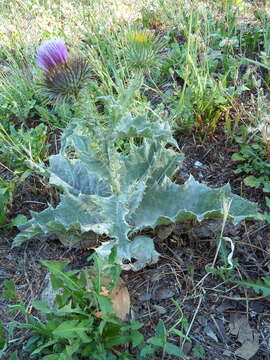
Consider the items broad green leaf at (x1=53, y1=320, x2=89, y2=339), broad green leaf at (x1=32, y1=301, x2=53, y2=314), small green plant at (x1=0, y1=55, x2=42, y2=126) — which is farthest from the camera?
small green plant at (x1=0, y1=55, x2=42, y2=126)

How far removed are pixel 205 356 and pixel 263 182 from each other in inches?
34.5

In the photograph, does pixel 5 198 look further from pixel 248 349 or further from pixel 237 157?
pixel 248 349

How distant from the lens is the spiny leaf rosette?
1590mm

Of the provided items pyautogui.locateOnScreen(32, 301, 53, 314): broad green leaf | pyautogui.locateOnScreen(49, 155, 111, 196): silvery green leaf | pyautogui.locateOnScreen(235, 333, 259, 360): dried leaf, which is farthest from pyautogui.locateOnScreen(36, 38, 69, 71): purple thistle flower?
pyautogui.locateOnScreen(235, 333, 259, 360): dried leaf

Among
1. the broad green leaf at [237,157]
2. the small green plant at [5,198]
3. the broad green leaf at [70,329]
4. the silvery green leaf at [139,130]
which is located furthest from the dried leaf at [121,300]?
the broad green leaf at [237,157]

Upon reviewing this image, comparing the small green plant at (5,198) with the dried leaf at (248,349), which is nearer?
the dried leaf at (248,349)

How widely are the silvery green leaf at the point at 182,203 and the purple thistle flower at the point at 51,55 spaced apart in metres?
0.89

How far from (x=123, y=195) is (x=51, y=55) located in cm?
95

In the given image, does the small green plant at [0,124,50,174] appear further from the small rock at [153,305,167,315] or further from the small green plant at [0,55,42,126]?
the small rock at [153,305,167,315]

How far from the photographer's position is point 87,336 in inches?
54.4

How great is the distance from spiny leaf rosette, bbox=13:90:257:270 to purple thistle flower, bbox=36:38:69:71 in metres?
0.39

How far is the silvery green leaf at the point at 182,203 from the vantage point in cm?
171

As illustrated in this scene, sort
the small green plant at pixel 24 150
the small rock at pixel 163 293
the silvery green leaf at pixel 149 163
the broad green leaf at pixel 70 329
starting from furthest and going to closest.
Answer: the small green plant at pixel 24 150, the silvery green leaf at pixel 149 163, the small rock at pixel 163 293, the broad green leaf at pixel 70 329

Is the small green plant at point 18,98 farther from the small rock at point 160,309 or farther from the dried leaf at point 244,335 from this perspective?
the dried leaf at point 244,335
